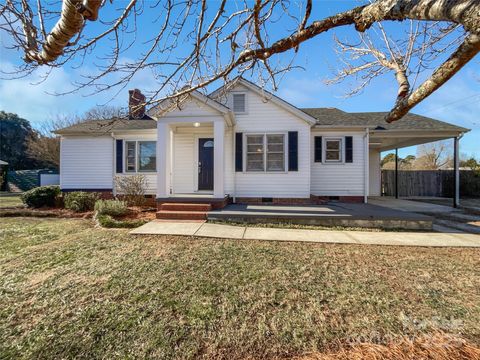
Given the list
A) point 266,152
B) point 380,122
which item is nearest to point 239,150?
point 266,152

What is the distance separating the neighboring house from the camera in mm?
9875

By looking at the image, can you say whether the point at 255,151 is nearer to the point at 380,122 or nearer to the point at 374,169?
the point at 380,122

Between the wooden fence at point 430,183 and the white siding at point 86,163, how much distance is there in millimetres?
17174

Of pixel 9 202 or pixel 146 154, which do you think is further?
pixel 9 202

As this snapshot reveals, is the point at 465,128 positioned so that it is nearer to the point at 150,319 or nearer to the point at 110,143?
the point at 150,319

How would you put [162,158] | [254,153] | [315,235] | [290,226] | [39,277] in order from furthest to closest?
[254,153]
[162,158]
[290,226]
[315,235]
[39,277]

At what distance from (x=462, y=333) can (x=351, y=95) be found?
6159mm

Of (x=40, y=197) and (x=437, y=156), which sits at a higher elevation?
(x=437, y=156)

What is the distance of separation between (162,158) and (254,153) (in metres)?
3.74

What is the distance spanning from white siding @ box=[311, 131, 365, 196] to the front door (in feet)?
14.9

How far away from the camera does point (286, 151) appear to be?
9859 millimetres

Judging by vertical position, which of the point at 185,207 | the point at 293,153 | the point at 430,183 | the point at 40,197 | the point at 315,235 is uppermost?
the point at 293,153

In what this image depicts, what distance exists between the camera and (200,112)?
8.33 meters

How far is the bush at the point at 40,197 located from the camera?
10078mm
